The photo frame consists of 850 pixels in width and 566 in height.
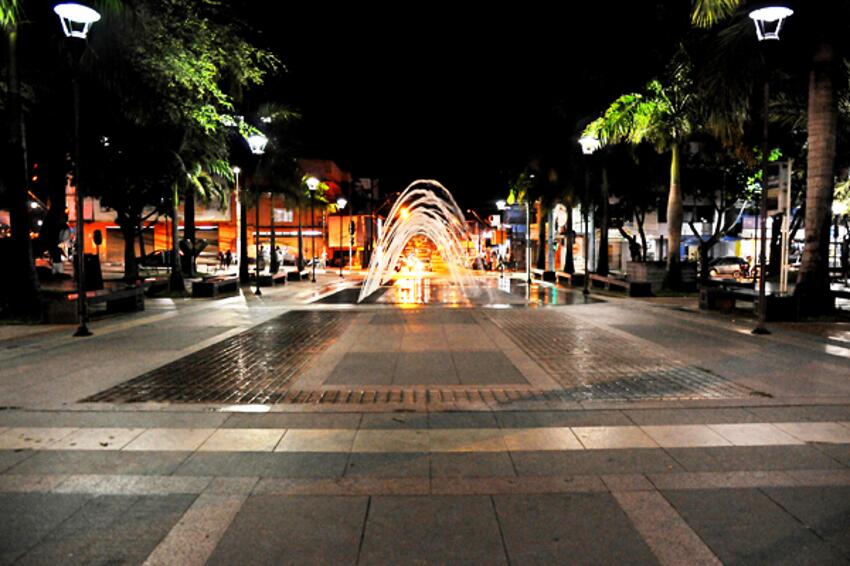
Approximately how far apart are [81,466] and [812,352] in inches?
466

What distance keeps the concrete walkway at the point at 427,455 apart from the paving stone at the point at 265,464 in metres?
0.03

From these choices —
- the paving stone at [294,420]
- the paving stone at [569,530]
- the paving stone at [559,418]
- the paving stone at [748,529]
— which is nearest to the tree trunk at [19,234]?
the paving stone at [294,420]

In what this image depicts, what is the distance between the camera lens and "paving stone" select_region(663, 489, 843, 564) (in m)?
4.02

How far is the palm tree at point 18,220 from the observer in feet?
50.7

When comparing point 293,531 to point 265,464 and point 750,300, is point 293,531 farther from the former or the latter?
point 750,300

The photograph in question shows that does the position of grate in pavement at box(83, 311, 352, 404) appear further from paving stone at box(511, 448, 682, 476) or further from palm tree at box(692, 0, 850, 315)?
palm tree at box(692, 0, 850, 315)

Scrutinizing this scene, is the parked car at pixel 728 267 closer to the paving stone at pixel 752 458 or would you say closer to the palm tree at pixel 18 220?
the palm tree at pixel 18 220

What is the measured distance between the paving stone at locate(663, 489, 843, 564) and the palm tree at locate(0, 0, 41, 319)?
1620cm

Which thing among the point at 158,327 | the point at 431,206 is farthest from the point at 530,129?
the point at 431,206

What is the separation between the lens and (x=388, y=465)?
226 inches

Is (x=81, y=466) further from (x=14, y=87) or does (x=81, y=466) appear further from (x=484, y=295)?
(x=484, y=295)

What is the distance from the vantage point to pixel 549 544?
4.21 meters

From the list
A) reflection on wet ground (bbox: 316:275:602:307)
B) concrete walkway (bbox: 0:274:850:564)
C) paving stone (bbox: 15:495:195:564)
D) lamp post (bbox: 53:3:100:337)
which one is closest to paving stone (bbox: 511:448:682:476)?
concrete walkway (bbox: 0:274:850:564)

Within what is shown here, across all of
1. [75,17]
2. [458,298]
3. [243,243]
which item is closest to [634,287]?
[458,298]
